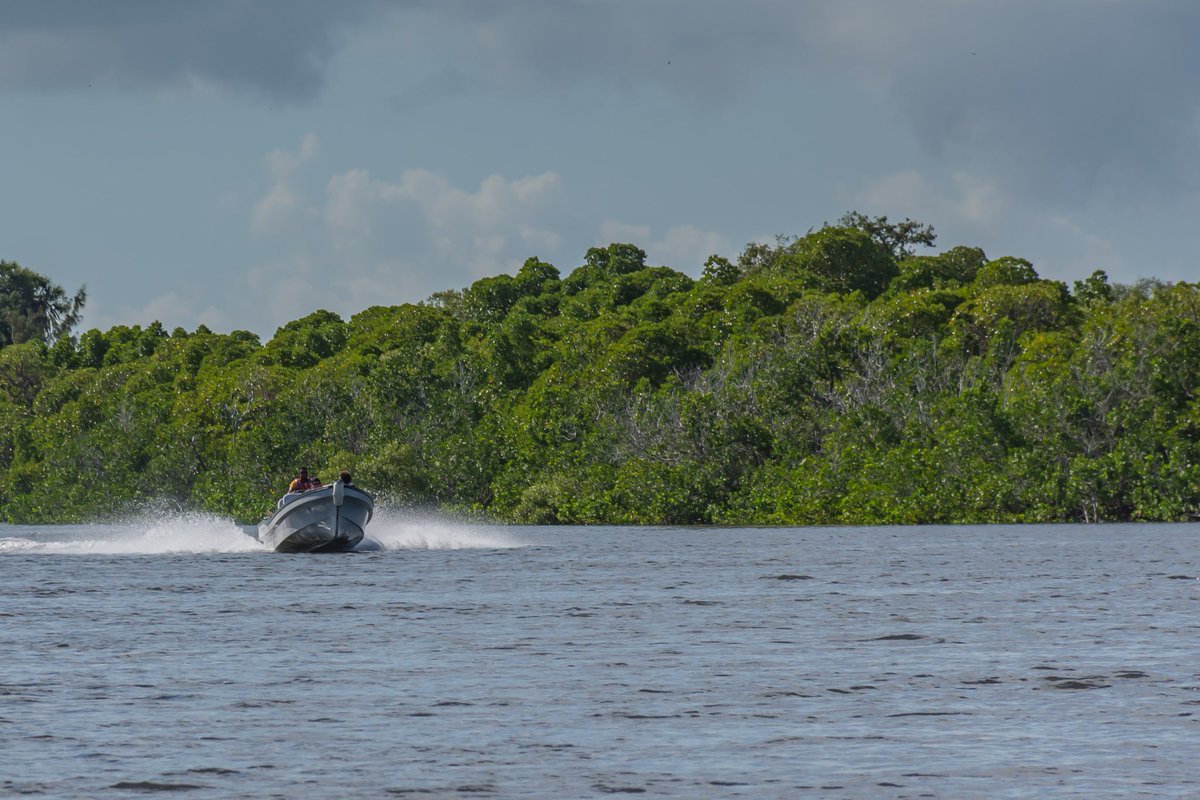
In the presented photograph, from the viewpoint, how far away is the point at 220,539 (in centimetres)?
5222

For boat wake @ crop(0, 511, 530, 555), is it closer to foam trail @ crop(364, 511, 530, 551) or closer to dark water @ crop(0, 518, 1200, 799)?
foam trail @ crop(364, 511, 530, 551)

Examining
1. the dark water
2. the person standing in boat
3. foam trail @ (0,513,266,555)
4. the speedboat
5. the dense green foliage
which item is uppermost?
the dense green foliage

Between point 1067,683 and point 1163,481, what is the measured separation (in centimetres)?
5025

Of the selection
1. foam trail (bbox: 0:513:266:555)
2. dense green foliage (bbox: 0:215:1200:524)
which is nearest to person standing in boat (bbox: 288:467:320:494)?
foam trail (bbox: 0:513:266:555)

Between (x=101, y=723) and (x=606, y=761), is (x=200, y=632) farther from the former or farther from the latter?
(x=606, y=761)

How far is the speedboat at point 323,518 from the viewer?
42156 millimetres

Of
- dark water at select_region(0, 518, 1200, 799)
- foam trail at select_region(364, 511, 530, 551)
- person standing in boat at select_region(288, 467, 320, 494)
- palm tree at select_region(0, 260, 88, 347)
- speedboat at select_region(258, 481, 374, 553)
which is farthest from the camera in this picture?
palm tree at select_region(0, 260, 88, 347)

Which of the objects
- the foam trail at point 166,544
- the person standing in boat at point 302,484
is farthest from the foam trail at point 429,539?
the person standing in boat at point 302,484

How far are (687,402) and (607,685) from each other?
6160 cm

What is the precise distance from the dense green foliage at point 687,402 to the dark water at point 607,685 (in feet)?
118

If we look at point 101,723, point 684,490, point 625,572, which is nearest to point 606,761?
point 101,723

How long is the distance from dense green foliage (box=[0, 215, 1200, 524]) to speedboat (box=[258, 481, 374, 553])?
A: 31.8 m

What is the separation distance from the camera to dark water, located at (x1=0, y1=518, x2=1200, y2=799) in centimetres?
1302

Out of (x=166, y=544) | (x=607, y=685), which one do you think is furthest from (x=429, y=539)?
(x=607, y=685)
